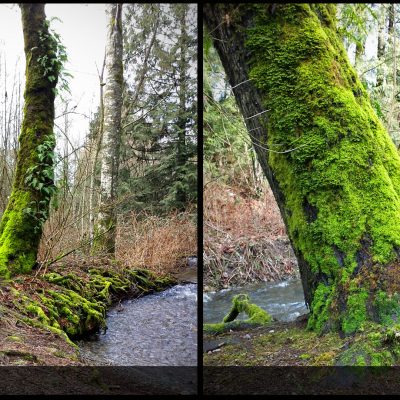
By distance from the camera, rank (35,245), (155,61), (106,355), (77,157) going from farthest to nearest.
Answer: (155,61) → (77,157) → (35,245) → (106,355)

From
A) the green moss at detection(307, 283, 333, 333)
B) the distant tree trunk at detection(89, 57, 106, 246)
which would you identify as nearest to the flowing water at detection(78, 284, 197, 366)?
the distant tree trunk at detection(89, 57, 106, 246)

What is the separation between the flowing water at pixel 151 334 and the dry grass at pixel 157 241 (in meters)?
0.27

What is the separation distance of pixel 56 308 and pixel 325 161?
1.63 m

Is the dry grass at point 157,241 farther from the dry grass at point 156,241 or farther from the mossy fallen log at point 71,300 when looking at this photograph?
the mossy fallen log at point 71,300

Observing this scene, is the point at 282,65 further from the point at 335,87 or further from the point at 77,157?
the point at 77,157

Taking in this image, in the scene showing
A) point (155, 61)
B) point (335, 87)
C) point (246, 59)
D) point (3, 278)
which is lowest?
point (3, 278)

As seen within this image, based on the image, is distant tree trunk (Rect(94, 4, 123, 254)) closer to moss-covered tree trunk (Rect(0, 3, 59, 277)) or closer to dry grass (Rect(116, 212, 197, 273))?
dry grass (Rect(116, 212, 197, 273))

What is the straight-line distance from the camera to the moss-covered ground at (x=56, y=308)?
66.7 inches

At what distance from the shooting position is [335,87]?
146 cm

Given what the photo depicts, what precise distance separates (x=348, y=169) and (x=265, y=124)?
344 millimetres

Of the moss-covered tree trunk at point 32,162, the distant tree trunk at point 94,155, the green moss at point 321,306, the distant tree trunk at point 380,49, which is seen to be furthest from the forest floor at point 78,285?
the distant tree trunk at point 380,49

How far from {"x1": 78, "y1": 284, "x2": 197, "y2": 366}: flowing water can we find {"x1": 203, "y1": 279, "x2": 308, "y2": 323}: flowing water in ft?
0.55

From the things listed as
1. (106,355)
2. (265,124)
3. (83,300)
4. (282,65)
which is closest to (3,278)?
(83,300)

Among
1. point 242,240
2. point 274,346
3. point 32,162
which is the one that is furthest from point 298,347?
point 242,240
